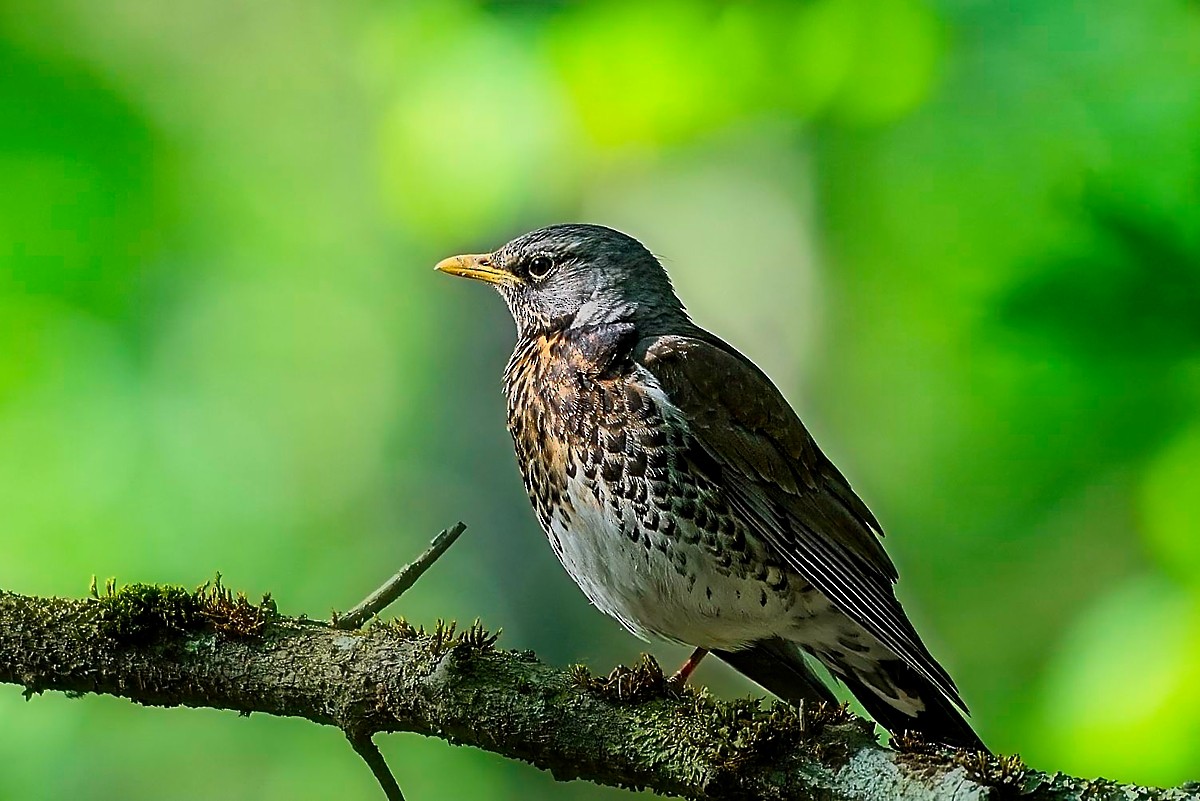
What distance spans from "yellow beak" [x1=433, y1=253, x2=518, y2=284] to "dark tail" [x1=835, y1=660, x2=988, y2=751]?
1.70 meters

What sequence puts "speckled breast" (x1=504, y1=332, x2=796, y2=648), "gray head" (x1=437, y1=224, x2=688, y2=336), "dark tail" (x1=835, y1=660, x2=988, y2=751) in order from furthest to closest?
"gray head" (x1=437, y1=224, x2=688, y2=336)
"dark tail" (x1=835, y1=660, x2=988, y2=751)
"speckled breast" (x1=504, y1=332, x2=796, y2=648)

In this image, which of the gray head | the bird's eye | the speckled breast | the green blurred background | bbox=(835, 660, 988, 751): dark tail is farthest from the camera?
the green blurred background

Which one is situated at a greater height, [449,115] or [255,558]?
[449,115]

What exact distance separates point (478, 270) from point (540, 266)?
0.75 ft

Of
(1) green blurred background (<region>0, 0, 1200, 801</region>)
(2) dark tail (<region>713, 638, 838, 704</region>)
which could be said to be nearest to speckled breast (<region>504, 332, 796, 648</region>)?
(2) dark tail (<region>713, 638, 838, 704</region>)

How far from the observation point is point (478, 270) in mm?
4312

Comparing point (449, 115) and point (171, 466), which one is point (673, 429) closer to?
point (449, 115)

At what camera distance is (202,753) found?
6.81 m

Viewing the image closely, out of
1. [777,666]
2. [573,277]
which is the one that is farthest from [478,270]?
[777,666]

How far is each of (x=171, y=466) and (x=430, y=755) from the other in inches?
88.5

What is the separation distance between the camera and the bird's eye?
167 inches

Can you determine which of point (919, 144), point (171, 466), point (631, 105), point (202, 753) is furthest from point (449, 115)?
point (202, 753)

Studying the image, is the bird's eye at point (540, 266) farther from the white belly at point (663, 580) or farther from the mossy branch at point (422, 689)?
the mossy branch at point (422, 689)

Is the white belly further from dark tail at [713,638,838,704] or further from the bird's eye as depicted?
the bird's eye
